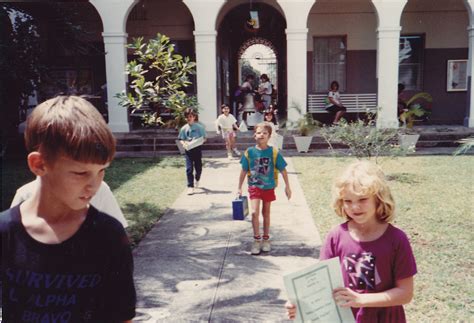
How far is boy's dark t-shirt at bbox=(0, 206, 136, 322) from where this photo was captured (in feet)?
4.61

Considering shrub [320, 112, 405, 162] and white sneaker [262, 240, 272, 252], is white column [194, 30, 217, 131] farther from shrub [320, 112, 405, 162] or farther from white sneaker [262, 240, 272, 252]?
white sneaker [262, 240, 272, 252]

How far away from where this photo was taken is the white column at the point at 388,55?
44.9ft

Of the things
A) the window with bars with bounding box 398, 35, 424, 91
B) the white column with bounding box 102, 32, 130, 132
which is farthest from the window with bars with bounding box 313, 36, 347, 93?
the white column with bounding box 102, 32, 130, 132

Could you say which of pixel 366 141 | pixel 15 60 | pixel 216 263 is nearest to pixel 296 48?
pixel 366 141

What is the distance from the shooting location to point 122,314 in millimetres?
1481

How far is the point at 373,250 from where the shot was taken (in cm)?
205

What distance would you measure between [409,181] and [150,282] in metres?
5.84

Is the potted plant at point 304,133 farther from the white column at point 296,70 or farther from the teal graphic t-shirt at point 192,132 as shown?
the teal graphic t-shirt at point 192,132

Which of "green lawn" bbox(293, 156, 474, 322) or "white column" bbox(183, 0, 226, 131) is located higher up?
"white column" bbox(183, 0, 226, 131)

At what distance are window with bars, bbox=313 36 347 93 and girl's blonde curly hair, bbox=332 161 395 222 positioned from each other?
14438 mm

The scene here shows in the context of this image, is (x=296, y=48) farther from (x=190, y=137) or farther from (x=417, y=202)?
(x=417, y=202)

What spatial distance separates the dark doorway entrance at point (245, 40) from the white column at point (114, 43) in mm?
3162

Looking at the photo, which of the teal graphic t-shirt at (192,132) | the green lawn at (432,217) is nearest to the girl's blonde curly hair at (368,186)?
the green lawn at (432,217)

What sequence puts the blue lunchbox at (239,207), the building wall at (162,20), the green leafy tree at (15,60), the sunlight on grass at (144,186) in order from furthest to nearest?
the building wall at (162,20), the green leafy tree at (15,60), the sunlight on grass at (144,186), the blue lunchbox at (239,207)
